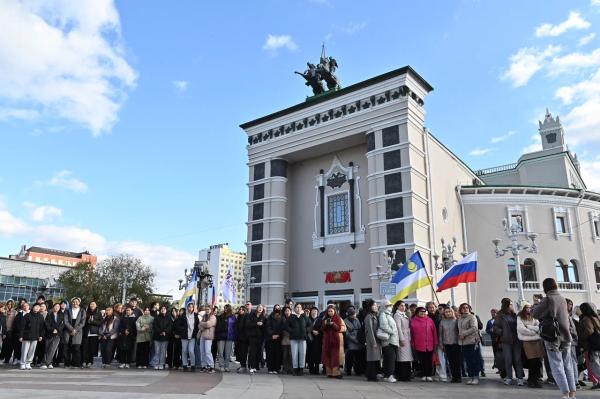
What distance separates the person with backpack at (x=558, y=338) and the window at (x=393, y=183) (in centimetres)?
1720

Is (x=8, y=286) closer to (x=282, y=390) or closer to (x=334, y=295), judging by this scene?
(x=334, y=295)

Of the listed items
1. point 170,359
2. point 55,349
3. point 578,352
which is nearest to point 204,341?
point 170,359

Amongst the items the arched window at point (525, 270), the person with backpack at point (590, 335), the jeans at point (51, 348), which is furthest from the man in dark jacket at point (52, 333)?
the arched window at point (525, 270)

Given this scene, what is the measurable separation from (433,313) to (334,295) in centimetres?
1562

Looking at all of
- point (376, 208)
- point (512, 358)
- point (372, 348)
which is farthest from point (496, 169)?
point (372, 348)

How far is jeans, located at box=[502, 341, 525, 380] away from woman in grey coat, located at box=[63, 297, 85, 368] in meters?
9.56

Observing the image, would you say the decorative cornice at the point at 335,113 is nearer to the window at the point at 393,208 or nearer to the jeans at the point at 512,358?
the window at the point at 393,208

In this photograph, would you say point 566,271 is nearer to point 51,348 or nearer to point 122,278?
point 51,348

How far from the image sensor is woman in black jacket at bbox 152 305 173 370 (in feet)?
36.9

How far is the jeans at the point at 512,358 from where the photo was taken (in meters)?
8.82

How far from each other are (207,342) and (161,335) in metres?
1.17

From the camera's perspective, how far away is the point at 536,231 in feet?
91.0

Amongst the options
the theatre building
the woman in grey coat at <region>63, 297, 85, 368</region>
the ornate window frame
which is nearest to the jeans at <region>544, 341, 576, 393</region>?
the woman in grey coat at <region>63, 297, 85, 368</region>

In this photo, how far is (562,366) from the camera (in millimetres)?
6555
